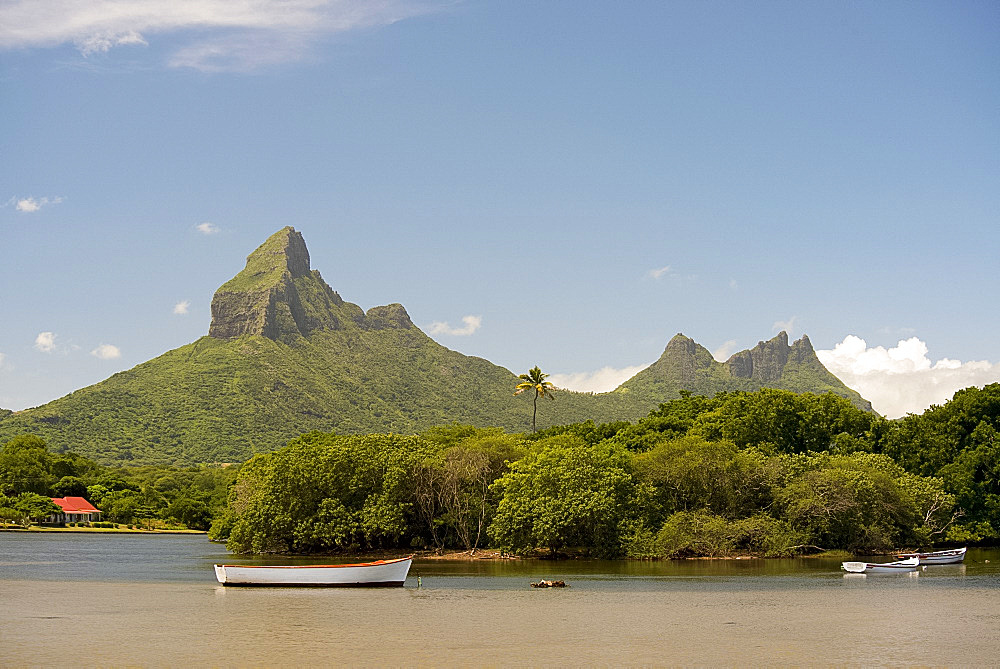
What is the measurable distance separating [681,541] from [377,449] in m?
22.8

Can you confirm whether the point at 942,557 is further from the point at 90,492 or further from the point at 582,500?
the point at 90,492

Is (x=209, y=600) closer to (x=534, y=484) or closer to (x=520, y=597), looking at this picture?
(x=520, y=597)

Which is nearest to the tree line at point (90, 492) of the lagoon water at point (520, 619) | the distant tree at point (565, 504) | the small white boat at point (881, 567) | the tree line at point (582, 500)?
the tree line at point (582, 500)

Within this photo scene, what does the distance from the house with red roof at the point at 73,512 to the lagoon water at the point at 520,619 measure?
89.9 m

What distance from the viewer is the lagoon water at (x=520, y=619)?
1153 inches

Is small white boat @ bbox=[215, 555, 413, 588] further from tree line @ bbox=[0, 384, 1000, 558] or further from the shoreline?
the shoreline

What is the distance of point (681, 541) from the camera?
70.1 metres

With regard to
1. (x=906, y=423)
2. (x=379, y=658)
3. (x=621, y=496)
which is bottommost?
(x=379, y=658)

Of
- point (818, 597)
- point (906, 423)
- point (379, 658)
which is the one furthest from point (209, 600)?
point (906, 423)

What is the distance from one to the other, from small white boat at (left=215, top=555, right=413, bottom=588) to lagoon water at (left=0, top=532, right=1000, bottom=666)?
96 cm

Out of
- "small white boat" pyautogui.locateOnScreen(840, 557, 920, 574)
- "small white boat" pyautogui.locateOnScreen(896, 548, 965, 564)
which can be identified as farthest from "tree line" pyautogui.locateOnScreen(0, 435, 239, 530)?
"small white boat" pyautogui.locateOnScreen(840, 557, 920, 574)

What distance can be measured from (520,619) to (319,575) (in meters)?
17.2

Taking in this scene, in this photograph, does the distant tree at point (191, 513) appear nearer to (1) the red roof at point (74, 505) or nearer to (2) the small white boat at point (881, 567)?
(1) the red roof at point (74, 505)

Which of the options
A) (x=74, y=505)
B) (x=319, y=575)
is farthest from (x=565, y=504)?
(x=74, y=505)
